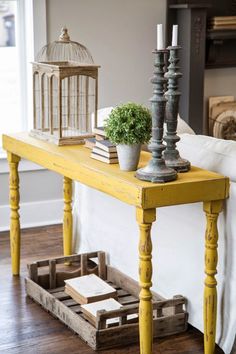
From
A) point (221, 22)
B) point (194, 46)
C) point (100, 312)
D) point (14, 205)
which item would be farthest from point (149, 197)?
point (221, 22)

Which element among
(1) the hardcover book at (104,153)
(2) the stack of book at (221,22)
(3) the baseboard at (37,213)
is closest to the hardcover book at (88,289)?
(1) the hardcover book at (104,153)

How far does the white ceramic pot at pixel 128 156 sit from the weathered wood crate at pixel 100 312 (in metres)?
0.64

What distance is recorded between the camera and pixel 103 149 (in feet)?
11.2

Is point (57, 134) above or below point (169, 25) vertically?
below

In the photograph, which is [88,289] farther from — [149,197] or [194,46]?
[194,46]

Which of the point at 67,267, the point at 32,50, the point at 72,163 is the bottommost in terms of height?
the point at 67,267

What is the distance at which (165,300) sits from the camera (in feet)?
11.5

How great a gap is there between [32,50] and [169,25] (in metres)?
1.05

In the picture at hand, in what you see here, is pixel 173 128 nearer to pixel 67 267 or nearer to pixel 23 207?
pixel 67 267

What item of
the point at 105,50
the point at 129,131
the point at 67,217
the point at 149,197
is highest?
the point at 105,50

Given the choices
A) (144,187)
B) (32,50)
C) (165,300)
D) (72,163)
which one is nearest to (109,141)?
(72,163)

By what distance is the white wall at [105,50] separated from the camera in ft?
17.0

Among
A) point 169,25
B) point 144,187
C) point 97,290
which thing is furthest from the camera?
point 169,25

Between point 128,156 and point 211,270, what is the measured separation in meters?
0.58
